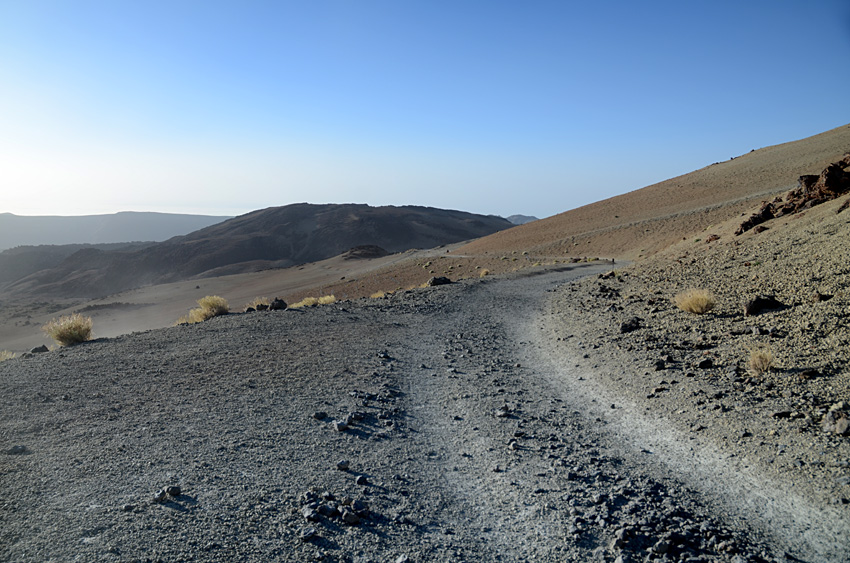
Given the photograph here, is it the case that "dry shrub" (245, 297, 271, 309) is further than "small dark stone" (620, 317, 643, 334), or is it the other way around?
"dry shrub" (245, 297, 271, 309)

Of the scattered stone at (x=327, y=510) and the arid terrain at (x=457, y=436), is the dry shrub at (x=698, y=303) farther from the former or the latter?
the scattered stone at (x=327, y=510)

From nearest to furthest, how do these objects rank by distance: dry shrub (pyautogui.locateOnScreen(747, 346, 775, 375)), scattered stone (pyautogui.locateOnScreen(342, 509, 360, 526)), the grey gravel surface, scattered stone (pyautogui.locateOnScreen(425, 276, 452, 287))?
1. the grey gravel surface
2. scattered stone (pyautogui.locateOnScreen(342, 509, 360, 526))
3. dry shrub (pyautogui.locateOnScreen(747, 346, 775, 375))
4. scattered stone (pyautogui.locateOnScreen(425, 276, 452, 287))

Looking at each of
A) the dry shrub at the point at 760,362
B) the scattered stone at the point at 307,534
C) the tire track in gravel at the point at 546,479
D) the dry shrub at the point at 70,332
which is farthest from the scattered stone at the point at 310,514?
the dry shrub at the point at 70,332

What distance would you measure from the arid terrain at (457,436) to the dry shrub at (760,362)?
7 centimetres

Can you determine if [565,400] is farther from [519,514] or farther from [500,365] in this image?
[519,514]

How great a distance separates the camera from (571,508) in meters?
4.21

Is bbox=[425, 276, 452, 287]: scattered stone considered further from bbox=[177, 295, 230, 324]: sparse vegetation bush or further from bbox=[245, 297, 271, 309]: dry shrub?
bbox=[177, 295, 230, 324]: sparse vegetation bush

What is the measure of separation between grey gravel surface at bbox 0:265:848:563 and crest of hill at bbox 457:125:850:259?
2938cm

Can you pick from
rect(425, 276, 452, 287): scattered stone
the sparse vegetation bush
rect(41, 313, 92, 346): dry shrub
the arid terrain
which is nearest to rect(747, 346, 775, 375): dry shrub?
the arid terrain

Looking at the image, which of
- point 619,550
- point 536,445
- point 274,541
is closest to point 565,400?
point 536,445

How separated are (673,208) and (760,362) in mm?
42055

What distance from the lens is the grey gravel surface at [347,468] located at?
3650 millimetres

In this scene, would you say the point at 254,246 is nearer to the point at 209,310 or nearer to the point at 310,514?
the point at 209,310

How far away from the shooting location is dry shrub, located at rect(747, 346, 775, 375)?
253 inches
